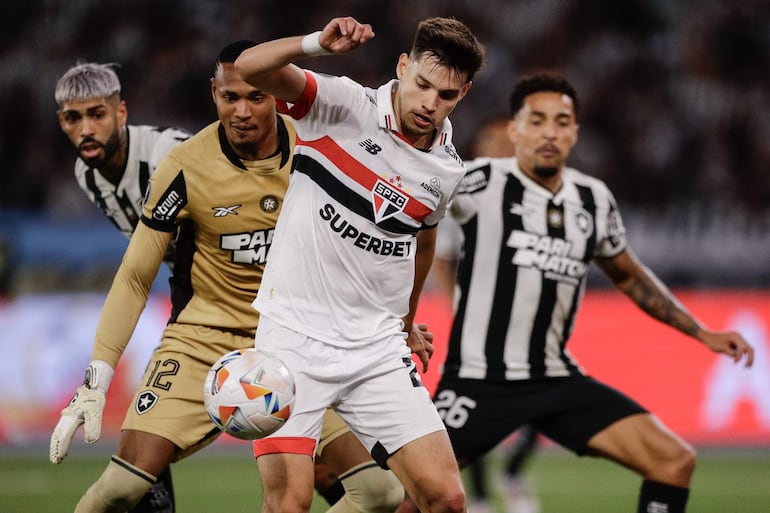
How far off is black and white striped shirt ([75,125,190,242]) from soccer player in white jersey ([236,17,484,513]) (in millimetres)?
1402

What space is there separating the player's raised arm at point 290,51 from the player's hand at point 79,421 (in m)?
1.45

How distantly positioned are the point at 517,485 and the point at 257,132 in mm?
3785

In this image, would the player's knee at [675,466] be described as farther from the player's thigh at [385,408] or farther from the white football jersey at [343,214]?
the white football jersey at [343,214]

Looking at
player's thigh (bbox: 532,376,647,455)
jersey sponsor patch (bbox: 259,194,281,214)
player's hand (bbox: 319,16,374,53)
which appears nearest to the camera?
player's hand (bbox: 319,16,374,53)

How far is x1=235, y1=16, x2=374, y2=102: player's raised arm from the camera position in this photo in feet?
13.3

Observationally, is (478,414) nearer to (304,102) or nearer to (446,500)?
(446,500)

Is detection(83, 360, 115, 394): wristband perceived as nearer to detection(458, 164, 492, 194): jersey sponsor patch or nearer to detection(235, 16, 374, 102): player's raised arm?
detection(235, 16, 374, 102): player's raised arm

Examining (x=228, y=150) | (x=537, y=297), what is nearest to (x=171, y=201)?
(x=228, y=150)

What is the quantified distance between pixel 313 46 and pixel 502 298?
2.36 metres

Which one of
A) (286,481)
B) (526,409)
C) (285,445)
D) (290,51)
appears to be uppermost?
(290,51)

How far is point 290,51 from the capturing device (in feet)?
13.5

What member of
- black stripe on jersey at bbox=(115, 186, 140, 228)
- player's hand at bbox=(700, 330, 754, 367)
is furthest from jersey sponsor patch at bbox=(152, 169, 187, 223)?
player's hand at bbox=(700, 330, 754, 367)

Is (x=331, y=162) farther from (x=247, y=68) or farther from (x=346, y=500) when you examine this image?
(x=346, y=500)

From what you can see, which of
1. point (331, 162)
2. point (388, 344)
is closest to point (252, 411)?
point (388, 344)
